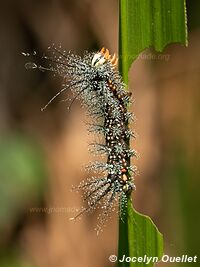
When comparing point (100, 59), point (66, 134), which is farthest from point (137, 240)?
point (66, 134)

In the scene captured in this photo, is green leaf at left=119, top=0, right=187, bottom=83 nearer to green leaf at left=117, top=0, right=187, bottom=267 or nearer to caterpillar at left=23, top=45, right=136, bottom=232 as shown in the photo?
green leaf at left=117, top=0, right=187, bottom=267

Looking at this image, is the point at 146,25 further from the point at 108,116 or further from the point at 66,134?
the point at 66,134

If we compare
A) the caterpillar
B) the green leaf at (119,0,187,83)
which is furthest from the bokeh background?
the green leaf at (119,0,187,83)

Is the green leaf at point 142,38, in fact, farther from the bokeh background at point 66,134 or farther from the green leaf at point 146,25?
the bokeh background at point 66,134

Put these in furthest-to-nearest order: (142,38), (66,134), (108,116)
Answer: (66,134)
(108,116)
(142,38)

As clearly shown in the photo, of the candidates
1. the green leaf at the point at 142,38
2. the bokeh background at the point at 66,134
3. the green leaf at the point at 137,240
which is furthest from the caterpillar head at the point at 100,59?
the bokeh background at the point at 66,134

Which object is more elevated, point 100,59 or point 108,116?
point 100,59
